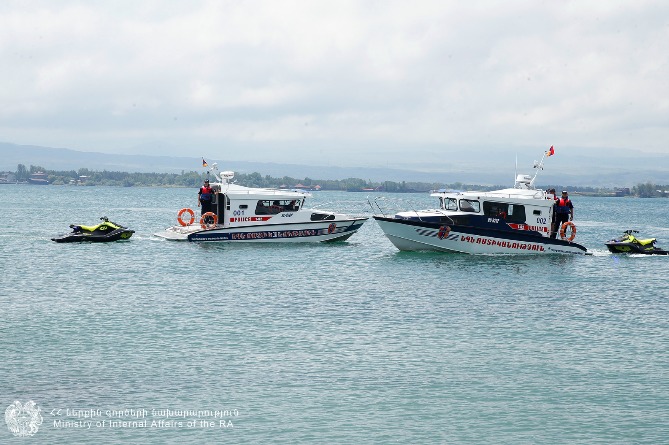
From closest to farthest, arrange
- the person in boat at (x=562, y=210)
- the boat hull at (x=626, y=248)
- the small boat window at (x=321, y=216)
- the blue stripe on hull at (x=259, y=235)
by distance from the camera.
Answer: the person in boat at (x=562, y=210), the blue stripe on hull at (x=259, y=235), the boat hull at (x=626, y=248), the small boat window at (x=321, y=216)

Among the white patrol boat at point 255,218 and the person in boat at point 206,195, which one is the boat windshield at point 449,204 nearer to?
the white patrol boat at point 255,218

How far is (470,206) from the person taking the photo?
1663 inches

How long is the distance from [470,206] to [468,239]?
160 centimetres

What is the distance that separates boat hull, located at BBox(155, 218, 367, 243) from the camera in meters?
46.1

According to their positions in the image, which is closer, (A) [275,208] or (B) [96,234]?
(A) [275,208]

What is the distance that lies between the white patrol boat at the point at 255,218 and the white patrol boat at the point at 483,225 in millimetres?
5990

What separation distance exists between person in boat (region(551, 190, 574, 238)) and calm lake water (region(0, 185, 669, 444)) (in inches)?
142

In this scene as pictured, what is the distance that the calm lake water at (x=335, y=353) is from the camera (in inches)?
682

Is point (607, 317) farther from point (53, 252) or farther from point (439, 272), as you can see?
point (53, 252)

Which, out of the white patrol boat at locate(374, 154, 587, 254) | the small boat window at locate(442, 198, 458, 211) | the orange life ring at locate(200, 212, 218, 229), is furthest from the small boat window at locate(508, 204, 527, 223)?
the orange life ring at locate(200, 212, 218, 229)

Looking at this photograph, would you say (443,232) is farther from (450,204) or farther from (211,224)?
(211,224)

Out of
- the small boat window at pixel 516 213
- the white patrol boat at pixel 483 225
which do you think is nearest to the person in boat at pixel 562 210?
the white patrol boat at pixel 483 225

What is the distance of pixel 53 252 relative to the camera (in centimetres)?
4547

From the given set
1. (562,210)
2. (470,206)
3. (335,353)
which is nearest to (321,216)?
(470,206)
